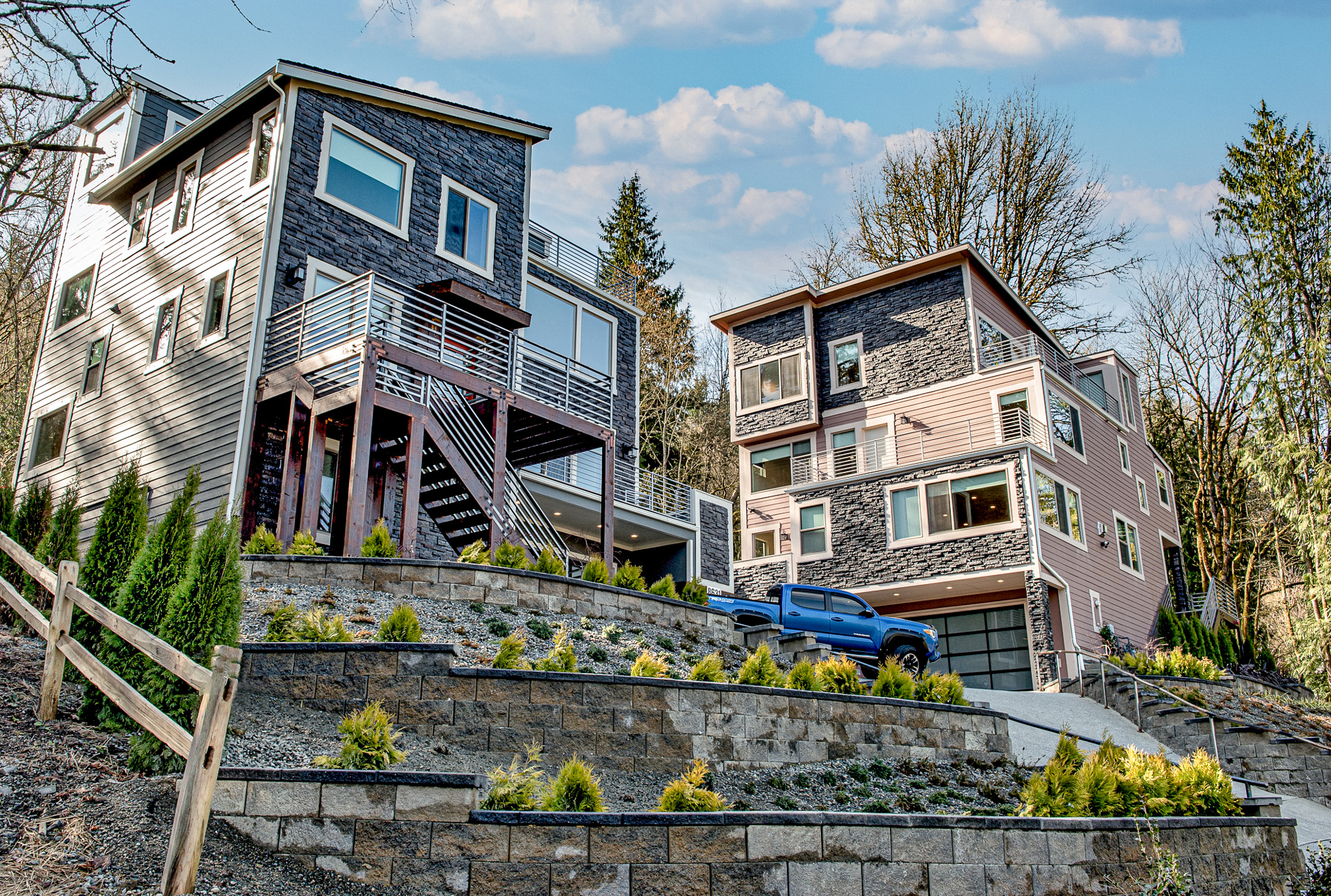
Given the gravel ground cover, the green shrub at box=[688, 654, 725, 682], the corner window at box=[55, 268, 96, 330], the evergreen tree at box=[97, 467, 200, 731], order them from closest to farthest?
the evergreen tree at box=[97, 467, 200, 731] → the green shrub at box=[688, 654, 725, 682] → the gravel ground cover → the corner window at box=[55, 268, 96, 330]

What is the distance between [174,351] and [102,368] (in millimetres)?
2683

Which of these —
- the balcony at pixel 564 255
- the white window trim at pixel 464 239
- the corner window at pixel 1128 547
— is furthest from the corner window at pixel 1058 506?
the white window trim at pixel 464 239

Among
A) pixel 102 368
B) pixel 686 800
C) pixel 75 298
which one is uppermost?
pixel 75 298

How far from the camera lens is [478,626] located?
1075 cm

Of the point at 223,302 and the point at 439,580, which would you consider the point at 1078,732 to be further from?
the point at 223,302

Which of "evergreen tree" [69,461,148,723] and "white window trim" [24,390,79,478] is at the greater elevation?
"white window trim" [24,390,79,478]

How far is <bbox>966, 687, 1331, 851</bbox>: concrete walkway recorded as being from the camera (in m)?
12.7

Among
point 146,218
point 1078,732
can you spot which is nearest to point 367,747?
point 1078,732

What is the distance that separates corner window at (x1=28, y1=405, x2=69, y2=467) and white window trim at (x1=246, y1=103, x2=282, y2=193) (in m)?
6.45

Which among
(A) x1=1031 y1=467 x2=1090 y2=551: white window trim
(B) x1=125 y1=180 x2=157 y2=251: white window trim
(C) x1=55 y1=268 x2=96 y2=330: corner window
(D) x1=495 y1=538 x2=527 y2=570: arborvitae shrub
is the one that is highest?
(B) x1=125 y1=180 x2=157 y2=251: white window trim

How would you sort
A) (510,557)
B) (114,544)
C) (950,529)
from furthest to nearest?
1. (950,529)
2. (510,557)
3. (114,544)

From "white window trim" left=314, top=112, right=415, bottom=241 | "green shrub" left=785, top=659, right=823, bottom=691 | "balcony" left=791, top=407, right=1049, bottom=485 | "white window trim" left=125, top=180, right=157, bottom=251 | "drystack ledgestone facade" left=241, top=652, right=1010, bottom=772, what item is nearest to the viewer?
"drystack ledgestone facade" left=241, top=652, right=1010, bottom=772

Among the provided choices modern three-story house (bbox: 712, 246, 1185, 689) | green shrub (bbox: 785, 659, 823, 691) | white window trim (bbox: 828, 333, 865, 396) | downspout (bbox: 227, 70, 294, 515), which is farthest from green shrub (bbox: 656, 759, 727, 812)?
white window trim (bbox: 828, 333, 865, 396)

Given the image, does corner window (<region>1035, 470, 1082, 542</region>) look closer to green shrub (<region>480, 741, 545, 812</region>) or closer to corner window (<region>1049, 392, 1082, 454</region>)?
corner window (<region>1049, 392, 1082, 454</region>)
